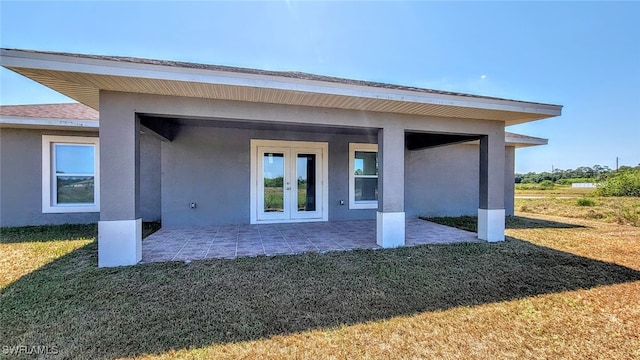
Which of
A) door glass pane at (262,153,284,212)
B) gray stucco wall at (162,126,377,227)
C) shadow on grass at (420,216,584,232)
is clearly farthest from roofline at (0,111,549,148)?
shadow on grass at (420,216,584,232)

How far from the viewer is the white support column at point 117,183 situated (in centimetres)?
412

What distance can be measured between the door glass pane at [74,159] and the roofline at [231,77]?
530cm

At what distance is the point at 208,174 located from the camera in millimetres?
7598

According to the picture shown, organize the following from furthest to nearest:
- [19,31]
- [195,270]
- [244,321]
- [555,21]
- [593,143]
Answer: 1. [593,143]
2. [555,21]
3. [19,31]
4. [195,270]
5. [244,321]

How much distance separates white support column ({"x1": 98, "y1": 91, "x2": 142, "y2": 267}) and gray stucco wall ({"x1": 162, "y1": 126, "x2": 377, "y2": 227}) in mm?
3223

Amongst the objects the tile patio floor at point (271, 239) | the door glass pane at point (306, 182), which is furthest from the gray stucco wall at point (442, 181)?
the door glass pane at point (306, 182)

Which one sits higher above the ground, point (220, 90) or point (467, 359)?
point (220, 90)

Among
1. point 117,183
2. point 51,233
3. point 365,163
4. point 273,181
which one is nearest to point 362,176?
point 365,163

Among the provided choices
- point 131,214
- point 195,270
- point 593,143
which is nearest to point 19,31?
point 131,214

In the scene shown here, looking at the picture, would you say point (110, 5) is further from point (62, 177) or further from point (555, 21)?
point (555, 21)

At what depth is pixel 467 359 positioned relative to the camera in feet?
6.89

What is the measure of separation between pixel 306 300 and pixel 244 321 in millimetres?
745

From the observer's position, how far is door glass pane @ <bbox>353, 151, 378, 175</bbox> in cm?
885

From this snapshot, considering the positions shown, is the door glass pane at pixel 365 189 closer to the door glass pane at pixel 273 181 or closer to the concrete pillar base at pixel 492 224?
the door glass pane at pixel 273 181
